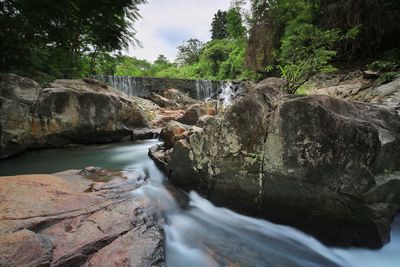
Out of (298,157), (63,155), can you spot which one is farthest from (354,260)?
(63,155)

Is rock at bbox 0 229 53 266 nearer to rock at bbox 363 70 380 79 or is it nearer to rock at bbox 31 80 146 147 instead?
rock at bbox 31 80 146 147

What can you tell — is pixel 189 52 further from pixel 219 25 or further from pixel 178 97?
pixel 178 97

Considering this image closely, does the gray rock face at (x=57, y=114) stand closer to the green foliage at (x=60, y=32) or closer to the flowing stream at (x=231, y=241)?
the green foliage at (x=60, y=32)

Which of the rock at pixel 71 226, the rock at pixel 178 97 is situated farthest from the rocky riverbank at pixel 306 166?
the rock at pixel 178 97

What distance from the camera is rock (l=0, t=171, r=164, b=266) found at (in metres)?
1.94

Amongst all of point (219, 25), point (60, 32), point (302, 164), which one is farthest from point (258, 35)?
point (219, 25)

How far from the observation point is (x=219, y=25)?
35.2 metres

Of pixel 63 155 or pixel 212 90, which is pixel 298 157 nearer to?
pixel 63 155

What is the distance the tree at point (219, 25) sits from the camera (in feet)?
115

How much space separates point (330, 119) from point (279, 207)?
1121mm

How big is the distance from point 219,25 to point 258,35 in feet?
83.0

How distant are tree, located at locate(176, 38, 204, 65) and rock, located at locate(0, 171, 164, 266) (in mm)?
36136

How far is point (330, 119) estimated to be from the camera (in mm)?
2617

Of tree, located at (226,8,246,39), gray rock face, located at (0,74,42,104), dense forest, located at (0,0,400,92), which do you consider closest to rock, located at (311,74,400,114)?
dense forest, located at (0,0,400,92)
